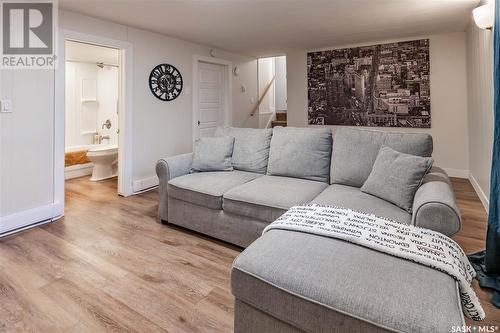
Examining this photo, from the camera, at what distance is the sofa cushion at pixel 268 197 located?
7.03 ft

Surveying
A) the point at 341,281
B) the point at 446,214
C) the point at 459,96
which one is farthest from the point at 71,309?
the point at 459,96

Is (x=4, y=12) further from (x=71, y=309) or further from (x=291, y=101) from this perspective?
(x=291, y=101)

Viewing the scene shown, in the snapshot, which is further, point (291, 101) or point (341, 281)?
point (291, 101)

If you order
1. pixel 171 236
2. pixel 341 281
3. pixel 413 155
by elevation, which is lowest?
pixel 171 236

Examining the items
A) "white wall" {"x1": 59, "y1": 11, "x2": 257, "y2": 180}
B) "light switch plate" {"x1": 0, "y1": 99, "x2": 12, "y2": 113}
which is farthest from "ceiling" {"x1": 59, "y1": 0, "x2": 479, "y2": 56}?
"light switch plate" {"x1": 0, "y1": 99, "x2": 12, "y2": 113}

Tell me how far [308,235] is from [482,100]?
2955 mm

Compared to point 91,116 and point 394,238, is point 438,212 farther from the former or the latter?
point 91,116

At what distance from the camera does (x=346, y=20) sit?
12.4 ft

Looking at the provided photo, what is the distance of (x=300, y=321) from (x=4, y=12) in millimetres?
3502

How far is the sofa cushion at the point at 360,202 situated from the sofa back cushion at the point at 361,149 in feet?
0.46

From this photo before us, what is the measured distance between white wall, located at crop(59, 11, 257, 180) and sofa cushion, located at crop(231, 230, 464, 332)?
322 cm

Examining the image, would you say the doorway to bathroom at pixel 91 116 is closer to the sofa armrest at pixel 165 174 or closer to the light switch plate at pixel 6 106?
the light switch plate at pixel 6 106

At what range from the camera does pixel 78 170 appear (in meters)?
5.02

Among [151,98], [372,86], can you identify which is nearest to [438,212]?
[151,98]
